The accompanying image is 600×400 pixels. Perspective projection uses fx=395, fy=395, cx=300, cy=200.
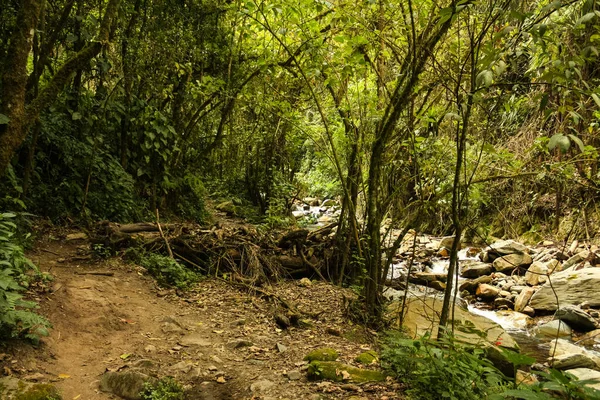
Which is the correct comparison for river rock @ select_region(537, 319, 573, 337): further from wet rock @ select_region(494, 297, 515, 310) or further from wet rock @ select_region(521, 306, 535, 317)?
wet rock @ select_region(494, 297, 515, 310)

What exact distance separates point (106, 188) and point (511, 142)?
9966mm

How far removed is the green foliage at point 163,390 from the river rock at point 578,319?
6.54 metres

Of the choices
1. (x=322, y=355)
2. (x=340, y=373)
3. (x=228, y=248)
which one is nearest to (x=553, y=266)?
(x=228, y=248)

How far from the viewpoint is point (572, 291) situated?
25.1 ft

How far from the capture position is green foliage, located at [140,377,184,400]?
9.47 ft

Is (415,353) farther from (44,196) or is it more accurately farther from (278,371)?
(44,196)

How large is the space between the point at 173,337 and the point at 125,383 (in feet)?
3.70

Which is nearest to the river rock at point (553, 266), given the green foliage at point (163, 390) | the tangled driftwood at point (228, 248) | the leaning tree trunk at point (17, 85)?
the tangled driftwood at point (228, 248)

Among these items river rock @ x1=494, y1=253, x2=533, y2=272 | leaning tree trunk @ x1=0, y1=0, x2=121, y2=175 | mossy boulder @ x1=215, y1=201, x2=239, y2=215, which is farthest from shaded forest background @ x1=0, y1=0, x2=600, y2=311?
river rock @ x1=494, y1=253, x2=533, y2=272

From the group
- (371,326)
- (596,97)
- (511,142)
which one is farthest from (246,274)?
(511,142)

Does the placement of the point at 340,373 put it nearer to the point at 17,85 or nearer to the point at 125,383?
the point at 125,383

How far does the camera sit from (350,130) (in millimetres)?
5688

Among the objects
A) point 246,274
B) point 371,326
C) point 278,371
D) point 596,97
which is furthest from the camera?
point 246,274

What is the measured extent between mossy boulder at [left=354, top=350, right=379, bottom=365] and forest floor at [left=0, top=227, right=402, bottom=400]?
0.30ft
